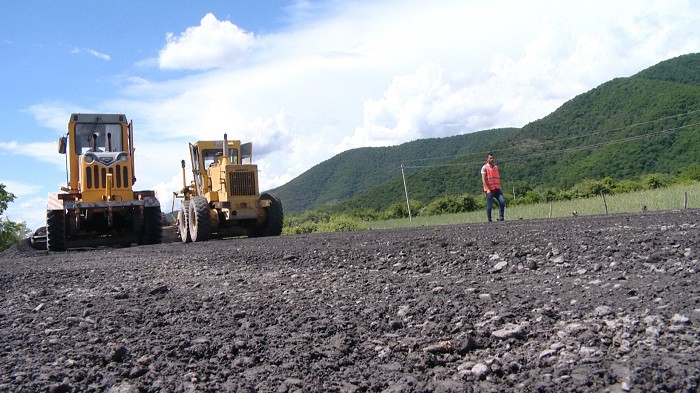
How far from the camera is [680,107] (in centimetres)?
6200

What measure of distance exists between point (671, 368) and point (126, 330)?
298cm

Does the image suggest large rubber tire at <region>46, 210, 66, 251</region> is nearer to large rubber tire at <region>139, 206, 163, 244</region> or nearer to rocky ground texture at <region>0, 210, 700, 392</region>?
large rubber tire at <region>139, 206, 163, 244</region>

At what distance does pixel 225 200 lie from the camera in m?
14.8

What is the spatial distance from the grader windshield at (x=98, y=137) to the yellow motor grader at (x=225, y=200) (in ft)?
7.46

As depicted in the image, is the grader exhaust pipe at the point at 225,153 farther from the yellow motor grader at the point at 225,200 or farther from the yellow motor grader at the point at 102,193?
the yellow motor grader at the point at 102,193

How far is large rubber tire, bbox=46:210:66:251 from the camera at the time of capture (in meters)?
13.0

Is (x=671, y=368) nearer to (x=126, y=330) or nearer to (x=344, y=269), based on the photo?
(x=126, y=330)

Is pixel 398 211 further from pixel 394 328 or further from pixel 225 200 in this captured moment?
pixel 394 328

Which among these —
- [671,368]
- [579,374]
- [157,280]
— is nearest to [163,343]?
[579,374]

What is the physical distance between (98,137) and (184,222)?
3.11m

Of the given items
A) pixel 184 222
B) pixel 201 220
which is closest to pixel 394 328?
pixel 201 220

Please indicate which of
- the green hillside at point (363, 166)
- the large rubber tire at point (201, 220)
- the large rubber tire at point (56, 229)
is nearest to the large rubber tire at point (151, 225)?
the large rubber tire at point (201, 220)

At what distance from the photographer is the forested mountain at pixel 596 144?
5375 centimetres

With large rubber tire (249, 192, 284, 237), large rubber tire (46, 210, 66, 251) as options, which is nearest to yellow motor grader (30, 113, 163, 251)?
large rubber tire (46, 210, 66, 251)
